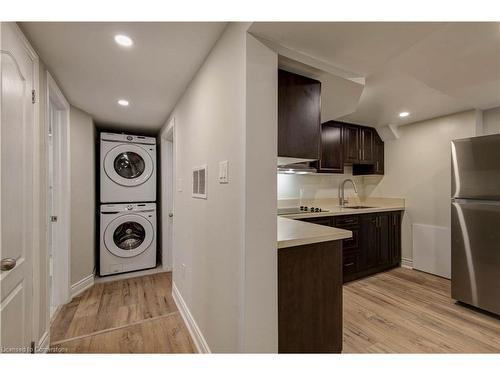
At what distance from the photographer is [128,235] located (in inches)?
130

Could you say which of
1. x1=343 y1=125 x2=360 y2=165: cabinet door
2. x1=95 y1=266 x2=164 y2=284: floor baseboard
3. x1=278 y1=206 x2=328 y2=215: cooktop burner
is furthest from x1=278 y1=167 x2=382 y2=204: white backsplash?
x1=95 y1=266 x2=164 y2=284: floor baseboard

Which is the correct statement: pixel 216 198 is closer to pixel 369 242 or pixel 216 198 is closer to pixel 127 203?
pixel 127 203

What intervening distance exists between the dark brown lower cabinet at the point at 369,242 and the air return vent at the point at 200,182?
4.86 ft

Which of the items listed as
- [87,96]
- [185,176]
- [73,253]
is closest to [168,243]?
[73,253]

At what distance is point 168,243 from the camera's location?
11.4 ft

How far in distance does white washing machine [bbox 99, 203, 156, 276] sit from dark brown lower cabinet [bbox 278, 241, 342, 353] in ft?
8.92

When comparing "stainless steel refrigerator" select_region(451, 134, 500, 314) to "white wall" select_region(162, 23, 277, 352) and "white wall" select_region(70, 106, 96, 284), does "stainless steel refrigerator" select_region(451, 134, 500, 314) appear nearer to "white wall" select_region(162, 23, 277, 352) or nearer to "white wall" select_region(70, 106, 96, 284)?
"white wall" select_region(162, 23, 277, 352)

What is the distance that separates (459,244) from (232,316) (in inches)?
98.8

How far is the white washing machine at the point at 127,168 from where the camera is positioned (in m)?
3.14

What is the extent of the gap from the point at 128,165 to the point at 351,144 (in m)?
3.33

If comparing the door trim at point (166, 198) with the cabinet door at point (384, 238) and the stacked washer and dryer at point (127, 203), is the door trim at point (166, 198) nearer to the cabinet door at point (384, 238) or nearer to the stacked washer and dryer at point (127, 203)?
the stacked washer and dryer at point (127, 203)

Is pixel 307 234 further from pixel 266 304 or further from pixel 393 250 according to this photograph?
pixel 393 250

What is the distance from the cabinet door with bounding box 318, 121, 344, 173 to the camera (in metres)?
3.15

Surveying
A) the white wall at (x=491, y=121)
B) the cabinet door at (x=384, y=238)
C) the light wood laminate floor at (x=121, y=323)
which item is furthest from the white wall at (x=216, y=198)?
the white wall at (x=491, y=121)
